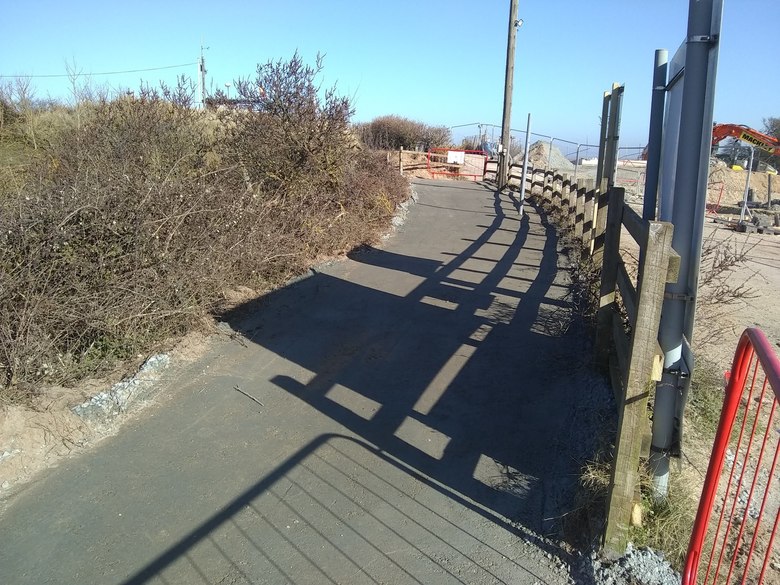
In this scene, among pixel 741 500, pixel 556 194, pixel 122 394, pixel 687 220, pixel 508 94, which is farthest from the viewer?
Answer: pixel 508 94

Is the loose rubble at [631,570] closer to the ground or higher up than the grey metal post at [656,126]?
closer to the ground

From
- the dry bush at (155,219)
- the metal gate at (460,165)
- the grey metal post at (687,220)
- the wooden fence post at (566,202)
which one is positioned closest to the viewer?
the grey metal post at (687,220)

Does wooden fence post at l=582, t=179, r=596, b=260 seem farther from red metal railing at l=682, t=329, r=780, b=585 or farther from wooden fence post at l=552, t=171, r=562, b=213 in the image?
wooden fence post at l=552, t=171, r=562, b=213

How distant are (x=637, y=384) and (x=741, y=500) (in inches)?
58.5

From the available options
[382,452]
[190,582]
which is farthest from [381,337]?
[190,582]

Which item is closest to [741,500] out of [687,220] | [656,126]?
[687,220]

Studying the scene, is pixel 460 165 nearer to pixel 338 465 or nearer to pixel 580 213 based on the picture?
→ pixel 580 213

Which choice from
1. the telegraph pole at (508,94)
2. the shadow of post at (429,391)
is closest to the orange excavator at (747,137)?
the telegraph pole at (508,94)

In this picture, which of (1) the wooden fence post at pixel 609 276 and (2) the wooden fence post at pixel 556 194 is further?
(2) the wooden fence post at pixel 556 194

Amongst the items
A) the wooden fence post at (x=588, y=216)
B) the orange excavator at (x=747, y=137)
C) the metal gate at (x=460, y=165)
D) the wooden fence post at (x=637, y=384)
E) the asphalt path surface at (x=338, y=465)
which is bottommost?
the asphalt path surface at (x=338, y=465)

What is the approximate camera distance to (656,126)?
4008 mm

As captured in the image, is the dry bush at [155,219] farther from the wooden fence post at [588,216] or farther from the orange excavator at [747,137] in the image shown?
the orange excavator at [747,137]

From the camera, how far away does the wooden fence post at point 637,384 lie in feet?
8.88

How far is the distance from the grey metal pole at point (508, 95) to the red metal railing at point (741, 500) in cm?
1949
